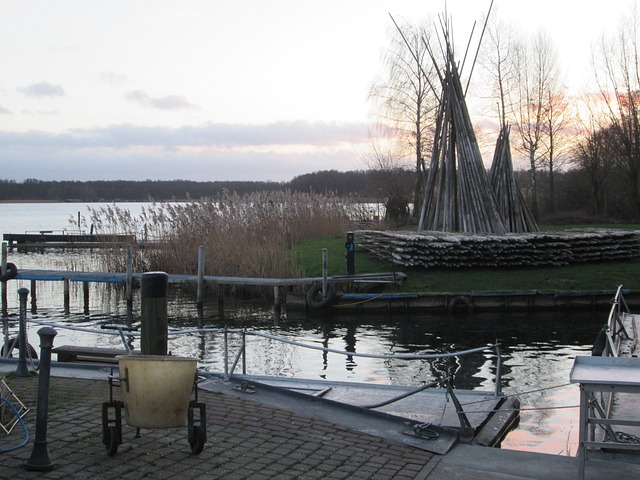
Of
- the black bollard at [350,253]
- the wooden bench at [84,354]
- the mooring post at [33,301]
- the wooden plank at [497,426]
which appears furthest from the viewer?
the mooring post at [33,301]

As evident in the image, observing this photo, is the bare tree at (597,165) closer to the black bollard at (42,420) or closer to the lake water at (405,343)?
the lake water at (405,343)

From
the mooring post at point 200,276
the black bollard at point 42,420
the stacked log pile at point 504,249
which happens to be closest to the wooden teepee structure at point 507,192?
the stacked log pile at point 504,249

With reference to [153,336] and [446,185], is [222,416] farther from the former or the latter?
[446,185]

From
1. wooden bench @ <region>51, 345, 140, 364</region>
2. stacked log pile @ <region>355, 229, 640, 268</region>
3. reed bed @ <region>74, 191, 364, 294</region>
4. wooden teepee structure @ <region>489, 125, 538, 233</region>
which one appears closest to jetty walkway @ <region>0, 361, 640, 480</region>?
wooden bench @ <region>51, 345, 140, 364</region>

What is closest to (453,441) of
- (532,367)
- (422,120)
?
(532,367)

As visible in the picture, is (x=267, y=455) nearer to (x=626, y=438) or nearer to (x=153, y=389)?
(x=153, y=389)

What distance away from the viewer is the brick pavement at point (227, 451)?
5.88m

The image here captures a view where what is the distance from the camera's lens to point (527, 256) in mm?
22625

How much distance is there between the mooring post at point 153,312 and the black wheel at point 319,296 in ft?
42.0

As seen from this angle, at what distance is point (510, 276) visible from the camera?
72.3 feet

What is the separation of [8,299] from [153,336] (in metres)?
19.5

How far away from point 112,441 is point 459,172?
732 inches

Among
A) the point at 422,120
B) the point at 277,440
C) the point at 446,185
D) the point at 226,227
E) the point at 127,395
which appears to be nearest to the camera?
the point at 127,395

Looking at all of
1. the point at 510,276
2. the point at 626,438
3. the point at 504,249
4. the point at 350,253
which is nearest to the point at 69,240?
the point at 350,253
